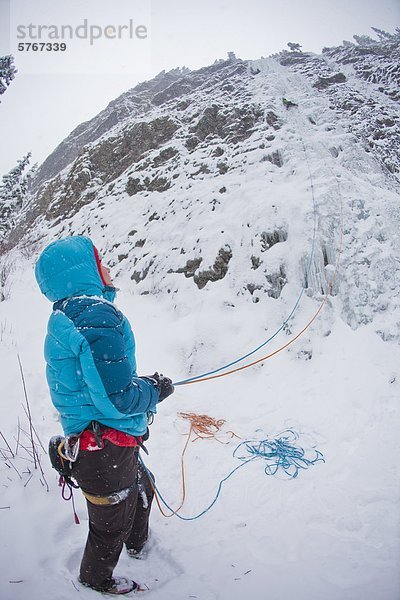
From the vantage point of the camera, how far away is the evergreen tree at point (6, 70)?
679cm

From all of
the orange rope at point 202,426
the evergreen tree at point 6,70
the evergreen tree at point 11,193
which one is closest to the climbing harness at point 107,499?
the orange rope at point 202,426

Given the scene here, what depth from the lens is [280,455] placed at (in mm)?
3260

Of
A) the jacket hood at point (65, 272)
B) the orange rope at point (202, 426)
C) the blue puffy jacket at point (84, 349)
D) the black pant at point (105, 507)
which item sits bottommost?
the orange rope at point (202, 426)

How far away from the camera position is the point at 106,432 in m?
1.71

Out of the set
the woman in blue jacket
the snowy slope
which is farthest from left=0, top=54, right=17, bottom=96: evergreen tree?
the woman in blue jacket

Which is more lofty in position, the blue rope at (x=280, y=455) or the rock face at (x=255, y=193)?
the rock face at (x=255, y=193)

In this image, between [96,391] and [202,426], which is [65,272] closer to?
[96,391]

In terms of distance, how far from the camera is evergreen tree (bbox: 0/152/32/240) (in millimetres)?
11812

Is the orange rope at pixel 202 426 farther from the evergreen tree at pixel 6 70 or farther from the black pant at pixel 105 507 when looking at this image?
the evergreen tree at pixel 6 70

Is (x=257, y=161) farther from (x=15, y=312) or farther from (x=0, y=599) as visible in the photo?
(x=0, y=599)

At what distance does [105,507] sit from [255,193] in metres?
6.87

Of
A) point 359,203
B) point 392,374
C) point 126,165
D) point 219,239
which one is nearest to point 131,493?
point 392,374

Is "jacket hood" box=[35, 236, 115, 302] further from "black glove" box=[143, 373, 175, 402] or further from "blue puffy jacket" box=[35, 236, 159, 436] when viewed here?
"black glove" box=[143, 373, 175, 402]

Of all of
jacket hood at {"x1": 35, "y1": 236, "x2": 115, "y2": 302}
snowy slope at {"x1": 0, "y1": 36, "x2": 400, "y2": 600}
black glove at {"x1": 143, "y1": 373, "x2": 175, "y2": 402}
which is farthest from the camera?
snowy slope at {"x1": 0, "y1": 36, "x2": 400, "y2": 600}
